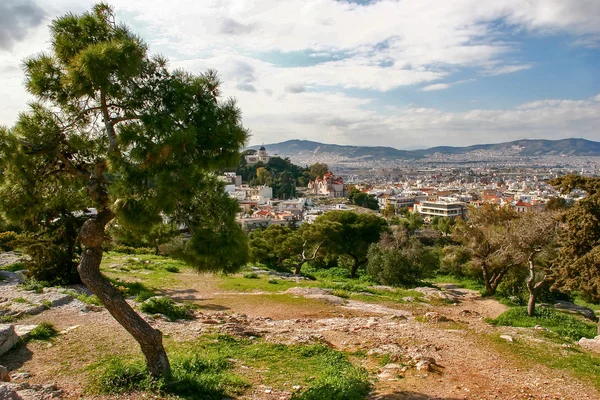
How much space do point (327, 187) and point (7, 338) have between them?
5027 inches

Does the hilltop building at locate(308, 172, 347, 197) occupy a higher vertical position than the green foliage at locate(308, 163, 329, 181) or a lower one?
lower

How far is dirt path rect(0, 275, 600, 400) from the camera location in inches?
255

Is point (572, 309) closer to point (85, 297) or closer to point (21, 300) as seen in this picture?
point (85, 297)

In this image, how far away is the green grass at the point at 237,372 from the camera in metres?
5.76

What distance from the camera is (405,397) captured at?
6059mm

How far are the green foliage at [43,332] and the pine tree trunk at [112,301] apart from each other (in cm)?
302

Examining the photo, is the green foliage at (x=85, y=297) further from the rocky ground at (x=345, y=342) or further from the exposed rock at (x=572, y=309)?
the exposed rock at (x=572, y=309)

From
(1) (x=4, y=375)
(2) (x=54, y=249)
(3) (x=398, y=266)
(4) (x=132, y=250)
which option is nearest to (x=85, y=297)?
(2) (x=54, y=249)

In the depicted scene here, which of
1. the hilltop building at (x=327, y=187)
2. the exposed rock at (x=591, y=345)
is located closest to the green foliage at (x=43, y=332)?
the exposed rock at (x=591, y=345)

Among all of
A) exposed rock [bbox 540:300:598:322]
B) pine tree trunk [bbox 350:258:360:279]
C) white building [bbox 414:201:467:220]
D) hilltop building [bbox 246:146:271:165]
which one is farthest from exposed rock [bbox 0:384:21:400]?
hilltop building [bbox 246:146:271:165]

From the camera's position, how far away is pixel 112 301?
574 centimetres

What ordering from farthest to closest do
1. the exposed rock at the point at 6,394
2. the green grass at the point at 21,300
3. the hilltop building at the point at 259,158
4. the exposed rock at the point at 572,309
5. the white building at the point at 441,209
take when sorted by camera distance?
1. the hilltop building at the point at 259,158
2. the white building at the point at 441,209
3. the exposed rock at the point at 572,309
4. the green grass at the point at 21,300
5. the exposed rock at the point at 6,394

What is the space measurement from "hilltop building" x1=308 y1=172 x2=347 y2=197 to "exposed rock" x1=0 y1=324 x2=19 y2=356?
4899 inches

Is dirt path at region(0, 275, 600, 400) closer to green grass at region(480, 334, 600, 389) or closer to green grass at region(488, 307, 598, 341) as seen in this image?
green grass at region(480, 334, 600, 389)
